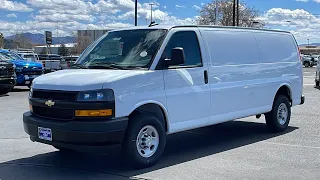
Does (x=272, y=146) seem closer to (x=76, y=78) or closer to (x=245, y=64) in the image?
(x=245, y=64)

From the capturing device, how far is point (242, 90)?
823 centimetres

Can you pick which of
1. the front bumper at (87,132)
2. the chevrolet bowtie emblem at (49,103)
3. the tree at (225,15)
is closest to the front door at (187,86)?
the front bumper at (87,132)

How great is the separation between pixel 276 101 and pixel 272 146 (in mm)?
1609

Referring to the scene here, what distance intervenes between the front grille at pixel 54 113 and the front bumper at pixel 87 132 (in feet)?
0.28

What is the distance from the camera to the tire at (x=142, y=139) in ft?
20.3

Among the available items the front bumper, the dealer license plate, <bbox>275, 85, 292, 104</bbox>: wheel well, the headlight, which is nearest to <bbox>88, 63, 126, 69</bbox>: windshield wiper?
the headlight

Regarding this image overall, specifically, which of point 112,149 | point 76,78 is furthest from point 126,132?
point 76,78

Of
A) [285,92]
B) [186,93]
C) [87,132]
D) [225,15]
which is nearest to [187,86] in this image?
[186,93]

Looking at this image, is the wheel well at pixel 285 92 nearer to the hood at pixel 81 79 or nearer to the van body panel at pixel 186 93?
the van body panel at pixel 186 93

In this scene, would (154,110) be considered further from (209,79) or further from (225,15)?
(225,15)

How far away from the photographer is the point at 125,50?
6.98 m

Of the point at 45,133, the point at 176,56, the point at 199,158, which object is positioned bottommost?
the point at 199,158

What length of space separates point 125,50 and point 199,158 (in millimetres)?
2104

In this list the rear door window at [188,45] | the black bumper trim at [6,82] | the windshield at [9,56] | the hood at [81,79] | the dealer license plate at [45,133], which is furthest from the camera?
the windshield at [9,56]
